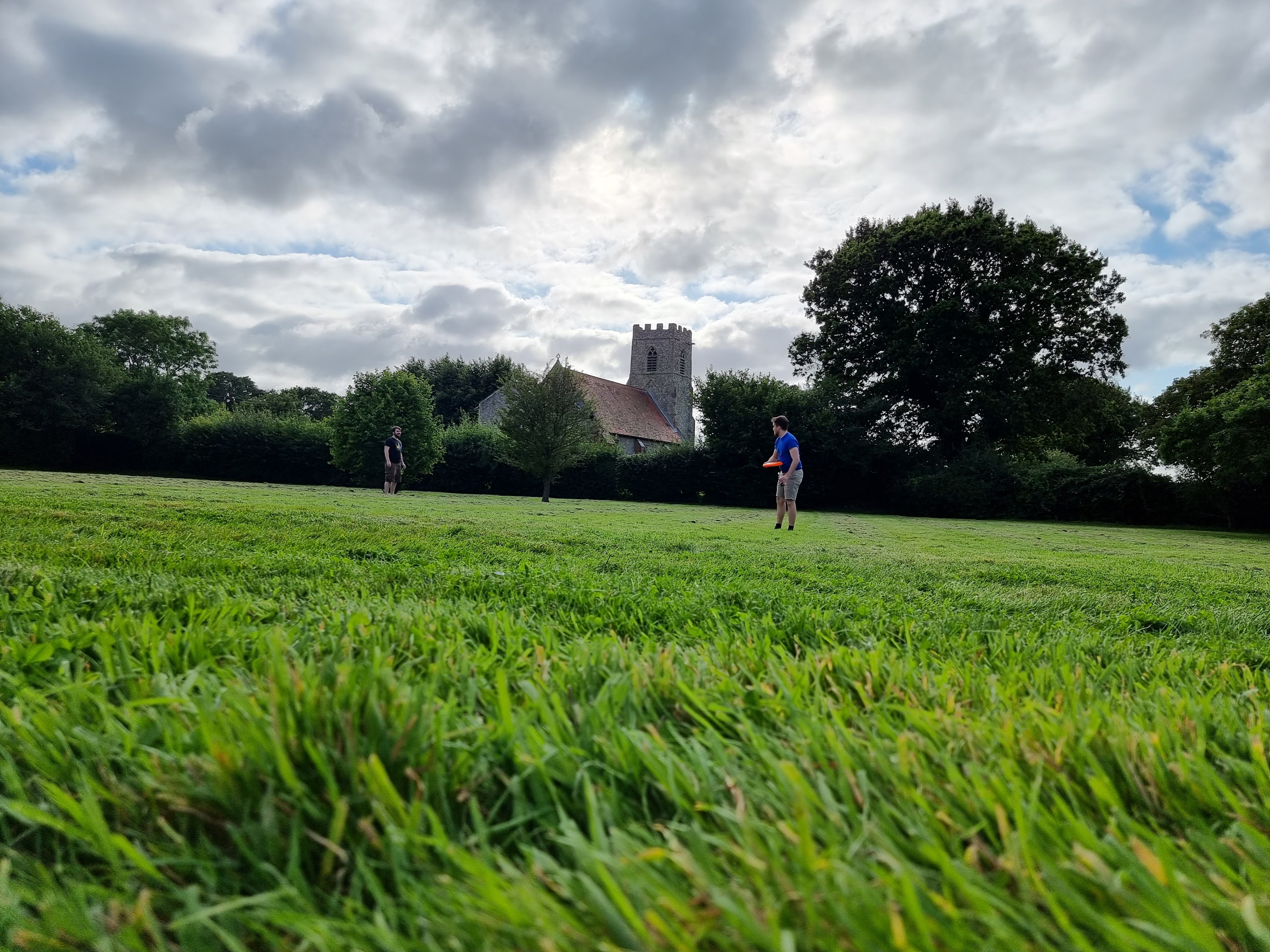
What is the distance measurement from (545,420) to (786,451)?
15.4 meters

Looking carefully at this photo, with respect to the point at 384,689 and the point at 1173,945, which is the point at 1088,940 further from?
the point at 384,689

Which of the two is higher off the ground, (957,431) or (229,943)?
(957,431)

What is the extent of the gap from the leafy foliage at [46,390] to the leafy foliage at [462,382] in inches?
980

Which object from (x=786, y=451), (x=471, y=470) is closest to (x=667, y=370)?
(x=471, y=470)

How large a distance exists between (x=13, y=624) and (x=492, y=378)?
6561cm

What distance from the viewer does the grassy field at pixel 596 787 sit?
785mm

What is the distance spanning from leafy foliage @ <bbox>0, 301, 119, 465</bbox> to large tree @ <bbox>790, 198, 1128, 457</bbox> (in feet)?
149

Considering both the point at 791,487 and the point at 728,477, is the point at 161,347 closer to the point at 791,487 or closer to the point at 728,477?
the point at 728,477

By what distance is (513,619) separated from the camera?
247 cm

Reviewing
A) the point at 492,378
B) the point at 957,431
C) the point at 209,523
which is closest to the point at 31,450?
the point at 492,378

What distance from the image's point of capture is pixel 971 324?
3312 cm

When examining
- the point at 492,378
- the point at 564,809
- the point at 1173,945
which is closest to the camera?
the point at 1173,945

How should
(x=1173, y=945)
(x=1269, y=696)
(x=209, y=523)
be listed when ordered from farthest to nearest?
(x=209, y=523) → (x=1269, y=696) → (x=1173, y=945)

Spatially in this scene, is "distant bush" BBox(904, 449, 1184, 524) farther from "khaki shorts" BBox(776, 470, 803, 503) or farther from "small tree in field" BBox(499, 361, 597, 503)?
"khaki shorts" BBox(776, 470, 803, 503)
